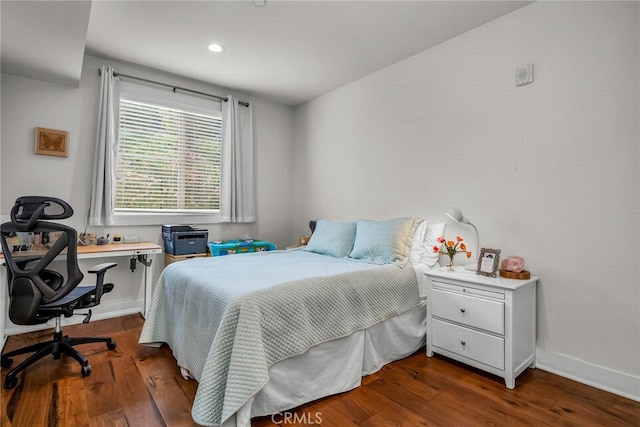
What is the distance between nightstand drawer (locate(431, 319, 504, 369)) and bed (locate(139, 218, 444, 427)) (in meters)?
0.20

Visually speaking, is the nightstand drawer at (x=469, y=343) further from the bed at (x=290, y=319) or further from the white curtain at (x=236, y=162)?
the white curtain at (x=236, y=162)

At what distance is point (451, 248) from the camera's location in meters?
2.58

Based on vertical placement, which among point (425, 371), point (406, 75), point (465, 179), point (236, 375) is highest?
point (406, 75)

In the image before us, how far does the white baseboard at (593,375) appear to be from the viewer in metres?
1.93

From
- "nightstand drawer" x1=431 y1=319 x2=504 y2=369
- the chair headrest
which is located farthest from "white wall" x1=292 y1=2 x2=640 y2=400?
the chair headrest

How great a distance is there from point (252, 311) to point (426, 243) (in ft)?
5.78

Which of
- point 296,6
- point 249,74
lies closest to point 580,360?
point 296,6

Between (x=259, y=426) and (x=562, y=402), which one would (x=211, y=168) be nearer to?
(x=259, y=426)

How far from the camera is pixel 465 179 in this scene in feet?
9.04

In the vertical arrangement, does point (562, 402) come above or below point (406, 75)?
below

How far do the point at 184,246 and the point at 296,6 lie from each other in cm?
251

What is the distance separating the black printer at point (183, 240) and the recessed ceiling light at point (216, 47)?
1825 millimetres

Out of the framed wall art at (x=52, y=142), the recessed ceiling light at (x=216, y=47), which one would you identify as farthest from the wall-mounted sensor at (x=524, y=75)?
the framed wall art at (x=52, y=142)

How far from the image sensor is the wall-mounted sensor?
→ 2.35 metres
